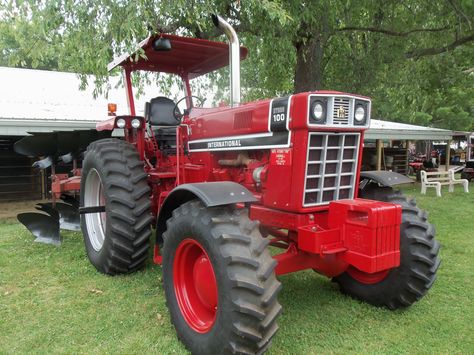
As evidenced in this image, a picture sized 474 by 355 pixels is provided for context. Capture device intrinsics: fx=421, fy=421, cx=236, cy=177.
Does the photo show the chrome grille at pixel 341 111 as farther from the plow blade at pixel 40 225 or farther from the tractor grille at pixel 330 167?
Result: the plow blade at pixel 40 225

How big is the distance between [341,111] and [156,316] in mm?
2241

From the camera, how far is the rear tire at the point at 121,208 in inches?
164

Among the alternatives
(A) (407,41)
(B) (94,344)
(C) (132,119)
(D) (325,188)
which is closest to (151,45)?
(C) (132,119)

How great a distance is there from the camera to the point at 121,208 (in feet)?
13.7

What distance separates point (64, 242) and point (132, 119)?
2.38 m

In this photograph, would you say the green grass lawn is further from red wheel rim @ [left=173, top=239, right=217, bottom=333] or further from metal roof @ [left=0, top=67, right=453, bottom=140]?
metal roof @ [left=0, top=67, right=453, bottom=140]

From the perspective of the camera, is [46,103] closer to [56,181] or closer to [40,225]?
[56,181]

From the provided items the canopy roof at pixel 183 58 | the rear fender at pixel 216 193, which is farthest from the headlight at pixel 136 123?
the rear fender at pixel 216 193

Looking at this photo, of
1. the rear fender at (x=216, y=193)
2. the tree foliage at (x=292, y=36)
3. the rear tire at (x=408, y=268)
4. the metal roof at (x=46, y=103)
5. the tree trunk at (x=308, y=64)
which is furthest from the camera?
the metal roof at (x=46, y=103)

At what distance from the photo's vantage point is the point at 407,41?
8.79 m

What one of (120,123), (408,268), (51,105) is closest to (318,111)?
(408,268)

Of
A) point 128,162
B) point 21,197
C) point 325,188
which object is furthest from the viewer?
point 21,197

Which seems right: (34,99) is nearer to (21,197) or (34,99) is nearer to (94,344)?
(21,197)

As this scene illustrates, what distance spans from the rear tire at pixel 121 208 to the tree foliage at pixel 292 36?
3.67 feet
